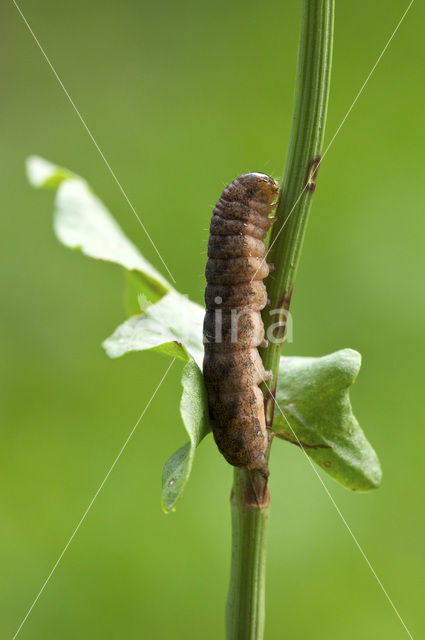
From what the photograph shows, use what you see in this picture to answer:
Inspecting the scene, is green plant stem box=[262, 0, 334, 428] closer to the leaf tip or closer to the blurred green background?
the leaf tip

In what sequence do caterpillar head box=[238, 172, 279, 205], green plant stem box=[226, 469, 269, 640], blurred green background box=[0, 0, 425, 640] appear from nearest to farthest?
green plant stem box=[226, 469, 269, 640]
caterpillar head box=[238, 172, 279, 205]
blurred green background box=[0, 0, 425, 640]

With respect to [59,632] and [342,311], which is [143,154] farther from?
[59,632]

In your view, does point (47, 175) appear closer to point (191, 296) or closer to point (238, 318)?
point (238, 318)

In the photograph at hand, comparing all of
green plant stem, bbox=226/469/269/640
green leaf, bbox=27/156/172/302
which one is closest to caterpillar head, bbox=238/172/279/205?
green leaf, bbox=27/156/172/302

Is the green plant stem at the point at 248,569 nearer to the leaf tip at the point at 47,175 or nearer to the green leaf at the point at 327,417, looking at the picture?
the green leaf at the point at 327,417

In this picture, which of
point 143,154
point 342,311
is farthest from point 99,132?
point 342,311

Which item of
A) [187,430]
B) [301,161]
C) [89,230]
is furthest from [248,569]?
[89,230]
